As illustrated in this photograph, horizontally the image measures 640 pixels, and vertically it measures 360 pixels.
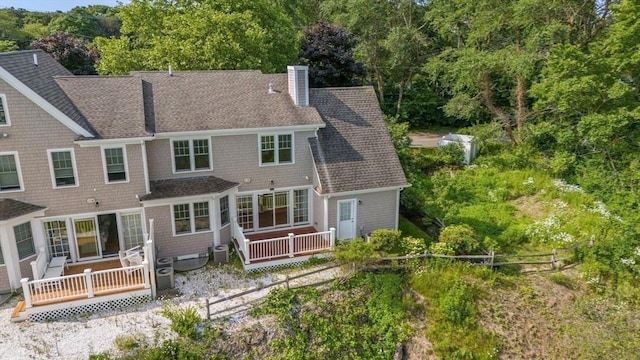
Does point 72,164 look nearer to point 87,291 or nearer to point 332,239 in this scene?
point 87,291

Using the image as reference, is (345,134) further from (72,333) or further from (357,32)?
(357,32)

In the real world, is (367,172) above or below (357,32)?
below

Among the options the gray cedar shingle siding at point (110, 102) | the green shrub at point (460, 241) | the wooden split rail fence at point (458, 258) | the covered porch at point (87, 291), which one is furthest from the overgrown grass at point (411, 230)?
the gray cedar shingle siding at point (110, 102)

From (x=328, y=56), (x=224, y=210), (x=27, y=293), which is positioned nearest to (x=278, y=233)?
(x=224, y=210)

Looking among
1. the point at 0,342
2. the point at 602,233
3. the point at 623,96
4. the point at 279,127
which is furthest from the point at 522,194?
the point at 0,342

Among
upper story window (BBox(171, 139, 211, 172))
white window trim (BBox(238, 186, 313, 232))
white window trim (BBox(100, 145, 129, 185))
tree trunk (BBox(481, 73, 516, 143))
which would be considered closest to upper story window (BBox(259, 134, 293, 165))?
white window trim (BBox(238, 186, 313, 232))
